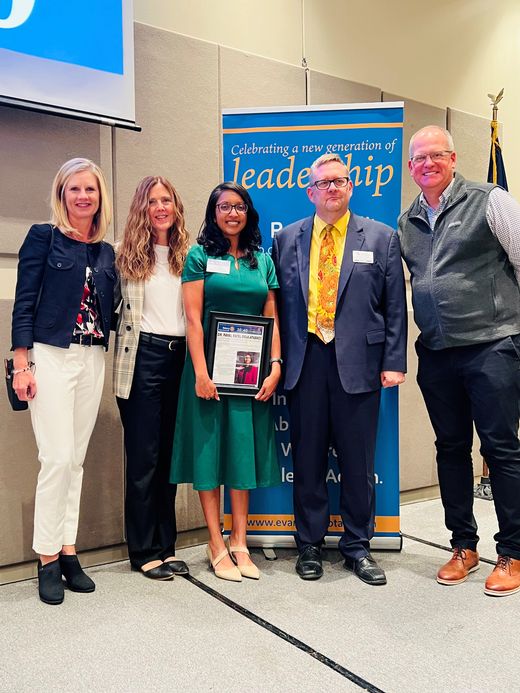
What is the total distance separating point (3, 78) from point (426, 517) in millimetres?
3210

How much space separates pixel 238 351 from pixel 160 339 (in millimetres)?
341

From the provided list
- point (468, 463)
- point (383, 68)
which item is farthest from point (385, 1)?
point (468, 463)

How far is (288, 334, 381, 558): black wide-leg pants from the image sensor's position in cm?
281

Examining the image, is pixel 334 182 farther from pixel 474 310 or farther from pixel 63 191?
pixel 63 191

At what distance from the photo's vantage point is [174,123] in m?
3.34

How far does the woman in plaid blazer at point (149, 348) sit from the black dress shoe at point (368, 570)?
77 centimetres

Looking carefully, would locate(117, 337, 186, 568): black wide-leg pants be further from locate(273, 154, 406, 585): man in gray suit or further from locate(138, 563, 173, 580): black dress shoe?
locate(273, 154, 406, 585): man in gray suit

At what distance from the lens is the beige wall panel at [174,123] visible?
A: 10.5 feet

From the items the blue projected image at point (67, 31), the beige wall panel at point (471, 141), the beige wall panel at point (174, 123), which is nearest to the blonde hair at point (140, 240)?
the beige wall panel at point (174, 123)

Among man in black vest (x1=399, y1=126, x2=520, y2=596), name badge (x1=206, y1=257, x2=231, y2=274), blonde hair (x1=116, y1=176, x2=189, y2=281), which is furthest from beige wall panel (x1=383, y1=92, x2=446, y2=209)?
blonde hair (x1=116, y1=176, x2=189, y2=281)

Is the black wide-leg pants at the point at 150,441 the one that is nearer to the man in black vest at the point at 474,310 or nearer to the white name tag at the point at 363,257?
the white name tag at the point at 363,257

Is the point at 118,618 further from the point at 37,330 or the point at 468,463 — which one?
the point at 468,463

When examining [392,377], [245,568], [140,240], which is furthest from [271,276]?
[245,568]

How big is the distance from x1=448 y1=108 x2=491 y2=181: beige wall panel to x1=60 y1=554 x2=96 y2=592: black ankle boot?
11.8ft
